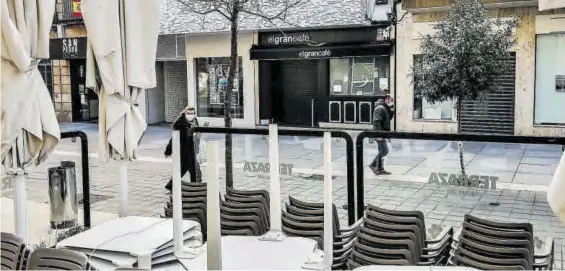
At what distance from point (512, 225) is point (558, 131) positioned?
1443 centimetres

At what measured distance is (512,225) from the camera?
14.3 feet

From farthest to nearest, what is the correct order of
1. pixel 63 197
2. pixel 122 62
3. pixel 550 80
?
1. pixel 550 80
2. pixel 63 197
3. pixel 122 62

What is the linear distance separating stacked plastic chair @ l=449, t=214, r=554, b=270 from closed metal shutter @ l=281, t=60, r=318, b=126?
17.3 m

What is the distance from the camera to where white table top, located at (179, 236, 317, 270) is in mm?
3488

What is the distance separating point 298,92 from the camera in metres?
22.2

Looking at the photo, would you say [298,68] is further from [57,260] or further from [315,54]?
[57,260]

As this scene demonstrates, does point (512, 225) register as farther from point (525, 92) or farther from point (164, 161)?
point (525, 92)

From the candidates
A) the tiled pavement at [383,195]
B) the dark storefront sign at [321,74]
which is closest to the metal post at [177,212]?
the tiled pavement at [383,195]

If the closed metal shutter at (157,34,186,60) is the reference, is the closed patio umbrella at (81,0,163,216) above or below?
below

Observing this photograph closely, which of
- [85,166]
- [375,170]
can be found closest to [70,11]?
[375,170]

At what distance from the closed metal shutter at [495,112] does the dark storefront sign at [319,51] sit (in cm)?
330

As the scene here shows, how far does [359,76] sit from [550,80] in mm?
6053

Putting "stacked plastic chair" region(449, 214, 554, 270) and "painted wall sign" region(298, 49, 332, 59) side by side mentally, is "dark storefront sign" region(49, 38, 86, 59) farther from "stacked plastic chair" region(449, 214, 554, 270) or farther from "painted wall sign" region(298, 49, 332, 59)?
"stacked plastic chair" region(449, 214, 554, 270)

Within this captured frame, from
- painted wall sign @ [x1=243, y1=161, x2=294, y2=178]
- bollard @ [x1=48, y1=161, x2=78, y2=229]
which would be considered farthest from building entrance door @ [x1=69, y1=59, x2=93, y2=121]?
bollard @ [x1=48, y1=161, x2=78, y2=229]
